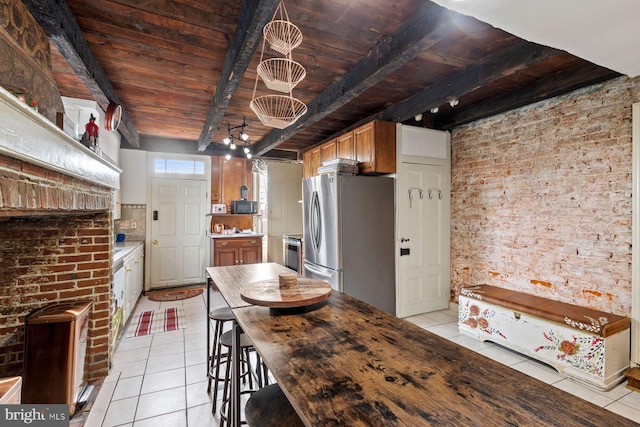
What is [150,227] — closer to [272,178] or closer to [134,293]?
[134,293]

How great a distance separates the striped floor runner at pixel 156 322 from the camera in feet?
11.3

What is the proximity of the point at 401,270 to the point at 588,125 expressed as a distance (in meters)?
2.26

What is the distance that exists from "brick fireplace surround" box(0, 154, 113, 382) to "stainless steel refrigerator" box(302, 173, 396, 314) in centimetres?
210

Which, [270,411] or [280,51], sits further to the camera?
[280,51]

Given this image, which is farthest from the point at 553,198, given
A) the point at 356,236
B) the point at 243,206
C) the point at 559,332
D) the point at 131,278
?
the point at 131,278

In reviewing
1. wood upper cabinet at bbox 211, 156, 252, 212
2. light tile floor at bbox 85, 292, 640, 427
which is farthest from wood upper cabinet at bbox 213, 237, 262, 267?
light tile floor at bbox 85, 292, 640, 427

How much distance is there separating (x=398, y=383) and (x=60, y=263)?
264cm

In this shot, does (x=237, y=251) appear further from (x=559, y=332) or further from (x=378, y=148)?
(x=559, y=332)

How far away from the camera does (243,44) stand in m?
1.93


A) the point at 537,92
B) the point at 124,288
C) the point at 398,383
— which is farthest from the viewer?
the point at 124,288

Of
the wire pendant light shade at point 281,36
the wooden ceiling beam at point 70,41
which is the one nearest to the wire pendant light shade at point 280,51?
the wire pendant light shade at point 281,36

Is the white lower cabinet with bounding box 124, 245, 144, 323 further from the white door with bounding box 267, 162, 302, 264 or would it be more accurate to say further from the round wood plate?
the round wood plate

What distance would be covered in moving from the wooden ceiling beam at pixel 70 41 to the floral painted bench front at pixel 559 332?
3.98m

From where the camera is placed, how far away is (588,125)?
264 cm
